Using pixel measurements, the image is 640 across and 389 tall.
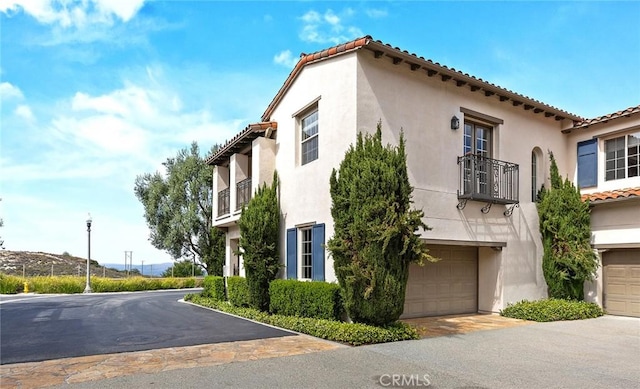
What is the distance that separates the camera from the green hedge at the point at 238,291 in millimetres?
14648

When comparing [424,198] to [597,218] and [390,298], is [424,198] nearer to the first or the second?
[390,298]

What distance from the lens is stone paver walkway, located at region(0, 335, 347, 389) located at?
6660mm

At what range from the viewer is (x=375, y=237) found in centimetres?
946

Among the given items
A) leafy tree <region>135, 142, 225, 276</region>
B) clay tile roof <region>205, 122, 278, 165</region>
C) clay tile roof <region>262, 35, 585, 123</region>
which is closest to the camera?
clay tile roof <region>262, 35, 585, 123</region>

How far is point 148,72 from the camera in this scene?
14.2 m

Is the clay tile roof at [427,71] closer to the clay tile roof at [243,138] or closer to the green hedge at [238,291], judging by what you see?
the clay tile roof at [243,138]

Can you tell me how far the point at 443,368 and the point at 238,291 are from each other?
9.27 meters

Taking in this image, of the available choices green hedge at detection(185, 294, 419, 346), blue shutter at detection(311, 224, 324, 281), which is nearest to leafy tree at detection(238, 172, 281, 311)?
blue shutter at detection(311, 224, 324, 281)

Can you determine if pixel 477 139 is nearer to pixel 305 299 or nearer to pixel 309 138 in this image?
pixel 309 138

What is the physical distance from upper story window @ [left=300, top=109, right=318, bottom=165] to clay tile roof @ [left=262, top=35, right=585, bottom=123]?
4.70 ft

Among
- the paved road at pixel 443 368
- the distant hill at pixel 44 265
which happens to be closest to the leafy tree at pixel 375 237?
the paved road at pixel 443 368

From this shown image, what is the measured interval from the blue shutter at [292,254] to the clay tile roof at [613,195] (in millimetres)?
9222

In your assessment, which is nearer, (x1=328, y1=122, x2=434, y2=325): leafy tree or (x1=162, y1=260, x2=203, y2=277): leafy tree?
(x1=328, y1=122, x2=434, y2=325): leafy tree

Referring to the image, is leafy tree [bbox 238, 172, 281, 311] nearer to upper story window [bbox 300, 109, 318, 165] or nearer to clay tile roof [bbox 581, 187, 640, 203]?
upper story window [bbox 300, 109, 318, 165]
